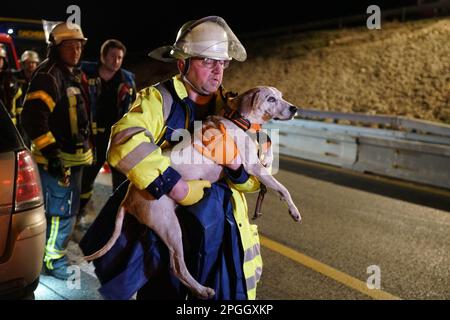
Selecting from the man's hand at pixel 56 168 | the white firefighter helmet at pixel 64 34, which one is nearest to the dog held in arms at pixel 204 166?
the man's hand at pixel 56 168

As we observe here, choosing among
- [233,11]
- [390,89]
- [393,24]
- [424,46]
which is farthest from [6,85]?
[233,11]

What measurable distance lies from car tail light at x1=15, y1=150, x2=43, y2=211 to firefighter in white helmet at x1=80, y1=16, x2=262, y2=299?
85 cm

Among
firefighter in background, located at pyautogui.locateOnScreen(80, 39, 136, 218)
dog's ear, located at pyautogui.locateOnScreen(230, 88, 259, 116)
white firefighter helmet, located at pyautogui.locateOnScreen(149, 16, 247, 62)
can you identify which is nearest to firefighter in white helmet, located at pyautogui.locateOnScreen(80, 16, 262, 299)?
white firefighter helmet, located at pyautogui.locateOnScreen(149, 16, 247, 62)

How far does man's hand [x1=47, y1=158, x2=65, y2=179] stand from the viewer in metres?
4.00

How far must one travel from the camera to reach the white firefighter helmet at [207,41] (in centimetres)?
225

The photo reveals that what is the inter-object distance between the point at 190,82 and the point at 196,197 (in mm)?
526

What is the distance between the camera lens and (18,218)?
301cm

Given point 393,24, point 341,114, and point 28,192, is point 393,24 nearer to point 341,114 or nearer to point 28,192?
point 341,114

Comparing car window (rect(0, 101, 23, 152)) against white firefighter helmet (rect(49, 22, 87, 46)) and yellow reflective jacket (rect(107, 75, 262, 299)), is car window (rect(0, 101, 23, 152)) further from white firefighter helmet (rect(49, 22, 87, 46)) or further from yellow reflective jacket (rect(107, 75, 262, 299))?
yellow reflective jacket (rect(107, 75, 262, 299))

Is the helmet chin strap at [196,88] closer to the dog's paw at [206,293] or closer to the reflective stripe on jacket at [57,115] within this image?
the dog's paw at [206,293]

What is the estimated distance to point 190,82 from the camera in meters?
2.36

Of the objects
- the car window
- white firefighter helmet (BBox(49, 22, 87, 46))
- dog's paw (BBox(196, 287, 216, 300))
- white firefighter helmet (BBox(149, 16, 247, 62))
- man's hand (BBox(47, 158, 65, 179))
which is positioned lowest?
dog's paw (BBox(196, 287, 216, 300))

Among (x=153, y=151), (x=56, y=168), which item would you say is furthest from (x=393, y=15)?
(x=153, y=151)

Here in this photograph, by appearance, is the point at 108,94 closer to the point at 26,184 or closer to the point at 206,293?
the point at 26,184
